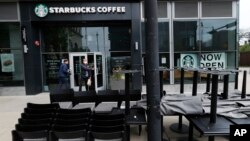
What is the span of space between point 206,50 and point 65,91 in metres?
8.62

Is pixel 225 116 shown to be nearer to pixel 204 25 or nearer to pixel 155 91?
pixel 155 91

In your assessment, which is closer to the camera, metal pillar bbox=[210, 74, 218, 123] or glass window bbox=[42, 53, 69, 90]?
metal pillar bbox=[210, 74, 218, 123]

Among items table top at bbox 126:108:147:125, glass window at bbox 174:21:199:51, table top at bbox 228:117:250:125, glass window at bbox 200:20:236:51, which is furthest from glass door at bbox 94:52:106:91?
table top at bbox 228:117:250:125

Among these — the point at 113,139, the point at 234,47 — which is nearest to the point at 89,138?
the point at 113,139

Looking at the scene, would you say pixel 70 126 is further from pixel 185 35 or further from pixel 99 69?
pixel 185 35

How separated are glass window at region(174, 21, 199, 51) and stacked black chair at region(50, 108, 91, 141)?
9.26 meters

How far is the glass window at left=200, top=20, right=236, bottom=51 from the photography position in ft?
41.4

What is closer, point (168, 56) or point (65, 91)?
point (65, 91)

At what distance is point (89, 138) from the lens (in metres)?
3.99

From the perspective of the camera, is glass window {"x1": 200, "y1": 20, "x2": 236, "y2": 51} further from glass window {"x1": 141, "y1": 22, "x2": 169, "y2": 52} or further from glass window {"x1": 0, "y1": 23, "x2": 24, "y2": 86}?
glass window {"x1": 0, "y1": 23, "x2": 24, "y2": 86}

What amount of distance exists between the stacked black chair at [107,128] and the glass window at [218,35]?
983 cm

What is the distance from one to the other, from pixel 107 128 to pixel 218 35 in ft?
35.0

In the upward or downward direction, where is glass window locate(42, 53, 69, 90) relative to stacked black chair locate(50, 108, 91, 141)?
upward

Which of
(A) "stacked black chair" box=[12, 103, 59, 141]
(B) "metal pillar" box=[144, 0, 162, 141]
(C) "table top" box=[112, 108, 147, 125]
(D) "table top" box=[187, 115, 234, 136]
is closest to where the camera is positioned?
(B) "metal pillar" box=[144, 0, 162, 141]
